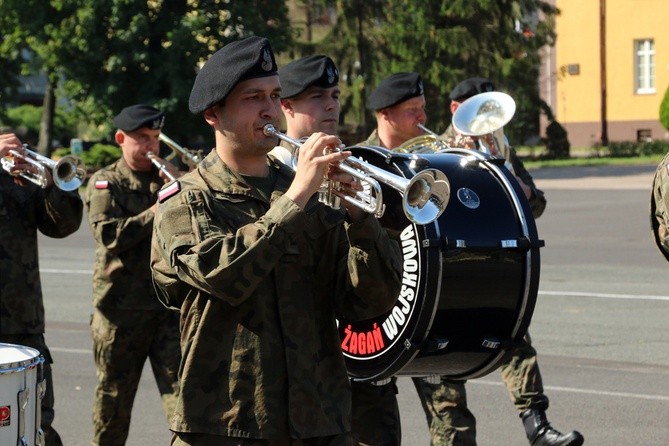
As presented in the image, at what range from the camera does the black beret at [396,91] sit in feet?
22.7

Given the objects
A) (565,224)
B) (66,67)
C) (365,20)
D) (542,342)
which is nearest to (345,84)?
(365,20)

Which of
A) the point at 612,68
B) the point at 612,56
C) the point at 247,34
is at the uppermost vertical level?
the point at 247,34

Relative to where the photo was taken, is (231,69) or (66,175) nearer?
(231,69)

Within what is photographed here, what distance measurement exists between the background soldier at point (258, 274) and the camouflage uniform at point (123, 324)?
3.05m

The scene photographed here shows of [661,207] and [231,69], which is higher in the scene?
[231,69]

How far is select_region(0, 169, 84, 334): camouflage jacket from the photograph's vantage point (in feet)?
20.2

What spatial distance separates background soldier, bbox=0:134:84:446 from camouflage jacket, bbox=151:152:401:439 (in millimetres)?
2395

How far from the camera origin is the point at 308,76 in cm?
545

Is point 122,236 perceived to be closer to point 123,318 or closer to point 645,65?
point 123,318

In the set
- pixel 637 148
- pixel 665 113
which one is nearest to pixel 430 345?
pixel 665 113

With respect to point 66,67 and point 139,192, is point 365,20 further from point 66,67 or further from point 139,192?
point 139,192

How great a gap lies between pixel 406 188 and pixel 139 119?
3.75m

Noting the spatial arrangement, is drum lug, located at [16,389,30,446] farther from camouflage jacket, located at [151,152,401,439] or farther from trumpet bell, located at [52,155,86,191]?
trumpet bell, located at [52,155,86,191]

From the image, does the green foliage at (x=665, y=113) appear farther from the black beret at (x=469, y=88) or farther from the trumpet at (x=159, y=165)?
the trumpet at (x=159, y=165)
